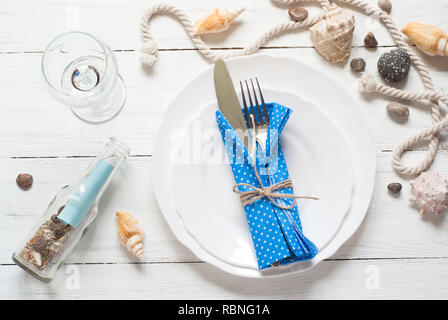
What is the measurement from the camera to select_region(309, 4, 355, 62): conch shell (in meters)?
1.03

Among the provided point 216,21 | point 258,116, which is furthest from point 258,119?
point 216,21

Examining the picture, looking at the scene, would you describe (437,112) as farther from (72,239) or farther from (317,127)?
(72,239)

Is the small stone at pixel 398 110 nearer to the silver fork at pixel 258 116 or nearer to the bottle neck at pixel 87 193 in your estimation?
the silver fork at pixel 258 116

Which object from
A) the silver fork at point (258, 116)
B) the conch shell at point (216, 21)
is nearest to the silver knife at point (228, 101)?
the silver fork at point (258, 116)

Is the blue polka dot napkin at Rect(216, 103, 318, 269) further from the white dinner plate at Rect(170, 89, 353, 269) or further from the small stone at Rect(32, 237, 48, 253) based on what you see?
the small stone at Rect(32, 237, 48, 253)

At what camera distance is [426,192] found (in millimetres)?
995

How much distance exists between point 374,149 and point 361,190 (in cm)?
10

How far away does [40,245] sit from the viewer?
97cm

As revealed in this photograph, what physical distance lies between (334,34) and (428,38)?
0.74 ft

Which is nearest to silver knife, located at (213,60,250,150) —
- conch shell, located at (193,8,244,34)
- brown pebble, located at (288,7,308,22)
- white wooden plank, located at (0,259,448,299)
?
conch shell, located at (193,8,244,34)

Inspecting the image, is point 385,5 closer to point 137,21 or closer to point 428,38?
point 428,38

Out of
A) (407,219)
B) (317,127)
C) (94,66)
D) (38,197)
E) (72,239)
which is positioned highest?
(94,66)

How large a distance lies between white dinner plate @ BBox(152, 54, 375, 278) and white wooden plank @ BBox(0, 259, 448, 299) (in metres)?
0.08
